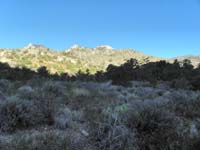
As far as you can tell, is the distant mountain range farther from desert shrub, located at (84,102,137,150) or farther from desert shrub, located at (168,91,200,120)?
desert shrub, located at (84,102,137,150)

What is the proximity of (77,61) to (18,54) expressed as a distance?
875 inches

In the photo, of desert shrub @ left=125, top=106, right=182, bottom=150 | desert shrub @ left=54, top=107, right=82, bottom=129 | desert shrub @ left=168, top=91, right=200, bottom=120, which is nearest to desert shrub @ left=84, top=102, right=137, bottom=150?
desert shrub @ left=125, top=106, right=182, bottom=150

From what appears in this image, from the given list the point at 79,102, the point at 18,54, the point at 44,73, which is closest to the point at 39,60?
the point at 18,54

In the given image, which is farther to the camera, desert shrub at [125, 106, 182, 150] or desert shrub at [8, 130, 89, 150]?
desert shrub at [125, 106, 182, 150]

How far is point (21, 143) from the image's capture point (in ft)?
13.0

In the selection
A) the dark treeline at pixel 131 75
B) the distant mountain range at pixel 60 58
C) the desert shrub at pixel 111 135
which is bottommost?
the desert shrub at pixel 111 135

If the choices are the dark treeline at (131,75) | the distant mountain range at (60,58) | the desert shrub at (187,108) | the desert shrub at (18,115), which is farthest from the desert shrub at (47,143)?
the distant mountain range at (60,58)

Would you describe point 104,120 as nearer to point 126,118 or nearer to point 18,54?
point 126,118

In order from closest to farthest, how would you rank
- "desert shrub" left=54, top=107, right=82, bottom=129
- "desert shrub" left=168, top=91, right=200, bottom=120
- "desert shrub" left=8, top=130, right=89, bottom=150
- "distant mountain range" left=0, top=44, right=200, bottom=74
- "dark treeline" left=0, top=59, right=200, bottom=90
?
"desert shrub" left=8, top=130, right=89, bottom=150
"desert shrub" left=54, top=107, right=82, bottom=129
"desert shrub" left=168, top=91, right=200, bottom=120
"dark treeline" left=0, top=59, right=200, bottom=90
"distant mountain range" left=0, top=44, right=200, bottom=74

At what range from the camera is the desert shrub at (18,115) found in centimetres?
535

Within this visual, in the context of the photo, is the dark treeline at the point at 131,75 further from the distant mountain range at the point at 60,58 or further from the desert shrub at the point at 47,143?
the distant mountain range at the point at 60,58

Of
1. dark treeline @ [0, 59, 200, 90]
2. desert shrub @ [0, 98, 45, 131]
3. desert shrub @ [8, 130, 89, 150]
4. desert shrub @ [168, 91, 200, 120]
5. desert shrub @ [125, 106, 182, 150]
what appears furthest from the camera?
dark treeline @ [0, 59, 200, 90]

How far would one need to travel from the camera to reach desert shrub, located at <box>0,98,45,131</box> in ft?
17.6

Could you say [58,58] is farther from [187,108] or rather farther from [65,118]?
[65,118]
